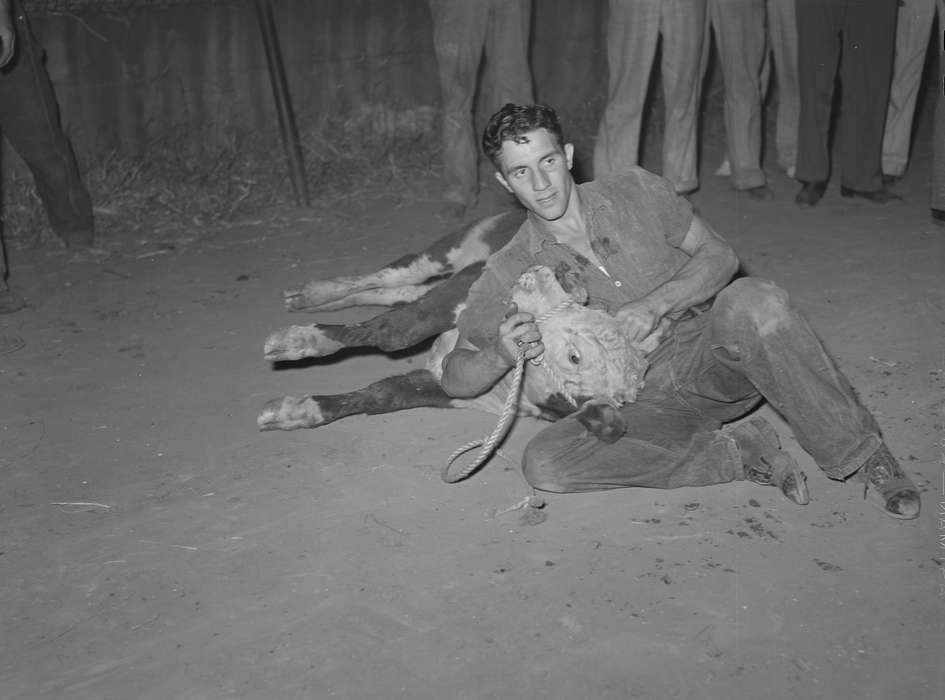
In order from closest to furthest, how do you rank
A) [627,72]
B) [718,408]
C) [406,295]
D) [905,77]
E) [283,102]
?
[718,408], [406,295], [627,72], [905,77], [283,102]

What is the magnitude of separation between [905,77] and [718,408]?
3568mm

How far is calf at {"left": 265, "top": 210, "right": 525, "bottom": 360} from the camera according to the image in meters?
3.79

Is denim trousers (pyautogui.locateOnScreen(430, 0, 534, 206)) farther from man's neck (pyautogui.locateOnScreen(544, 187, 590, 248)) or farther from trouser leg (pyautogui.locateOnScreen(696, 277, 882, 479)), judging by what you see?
trouser leg (pyautogui.locateOnScreen(696, 277, 882, 479))

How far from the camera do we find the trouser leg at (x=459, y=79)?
18.8 ft

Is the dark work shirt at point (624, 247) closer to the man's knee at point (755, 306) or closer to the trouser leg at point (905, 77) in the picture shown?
the man's knee at point (755, 306)

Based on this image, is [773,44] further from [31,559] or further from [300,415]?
[31,559]

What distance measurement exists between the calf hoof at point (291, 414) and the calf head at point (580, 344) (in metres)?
1.03

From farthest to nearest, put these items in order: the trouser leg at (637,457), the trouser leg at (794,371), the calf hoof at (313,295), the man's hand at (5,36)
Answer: the man's hand at (5,36) < the calf hoof at (313,295) < the trouser leg at (637,457) < the trouser leg at (794,371)

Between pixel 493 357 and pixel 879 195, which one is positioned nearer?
pixel 493 357

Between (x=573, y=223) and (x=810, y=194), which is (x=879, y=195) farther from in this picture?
(x=573, y=223)

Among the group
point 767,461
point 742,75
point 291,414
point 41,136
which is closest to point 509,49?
point 742,75

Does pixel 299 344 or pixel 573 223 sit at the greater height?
pixel 573 223

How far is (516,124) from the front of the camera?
2.98 m

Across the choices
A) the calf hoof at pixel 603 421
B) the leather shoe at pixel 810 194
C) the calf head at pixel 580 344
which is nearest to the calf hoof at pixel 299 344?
the calf head at pixel 580 344
